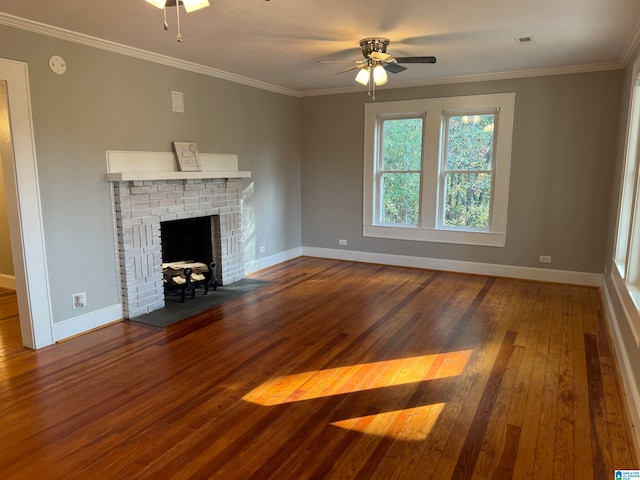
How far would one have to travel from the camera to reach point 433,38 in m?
3.78

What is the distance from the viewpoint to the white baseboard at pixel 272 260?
19.5 ft

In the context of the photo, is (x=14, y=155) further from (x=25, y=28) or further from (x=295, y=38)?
(x=295, y=38)

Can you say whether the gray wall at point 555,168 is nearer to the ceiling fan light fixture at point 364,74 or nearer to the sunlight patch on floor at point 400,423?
the ceiling fan light fixture at point 364,74

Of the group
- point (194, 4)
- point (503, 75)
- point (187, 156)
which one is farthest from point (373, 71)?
point (503, 75)

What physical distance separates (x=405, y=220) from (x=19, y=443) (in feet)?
16.8

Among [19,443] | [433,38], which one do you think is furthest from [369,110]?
[19,443]

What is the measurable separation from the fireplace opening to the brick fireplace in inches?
10.2

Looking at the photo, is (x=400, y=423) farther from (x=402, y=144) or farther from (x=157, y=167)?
(x=402, y=144)

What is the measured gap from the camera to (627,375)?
276 cm

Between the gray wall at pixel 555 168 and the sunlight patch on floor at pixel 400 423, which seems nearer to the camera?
the sunlight patch on floor at pixel 400 423

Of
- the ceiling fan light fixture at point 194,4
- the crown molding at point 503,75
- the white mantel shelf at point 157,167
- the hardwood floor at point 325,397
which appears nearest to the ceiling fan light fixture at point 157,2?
the ceiling fan light fixture at point 194,4

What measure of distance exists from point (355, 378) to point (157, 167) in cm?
297

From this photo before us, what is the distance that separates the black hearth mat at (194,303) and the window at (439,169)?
2.22 meters

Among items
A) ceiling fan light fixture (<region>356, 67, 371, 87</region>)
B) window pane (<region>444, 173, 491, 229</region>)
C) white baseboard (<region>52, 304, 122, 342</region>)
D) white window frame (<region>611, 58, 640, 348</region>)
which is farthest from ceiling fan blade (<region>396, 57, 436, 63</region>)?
white baseboard (<region>52, 304, 122, 342</region>)
